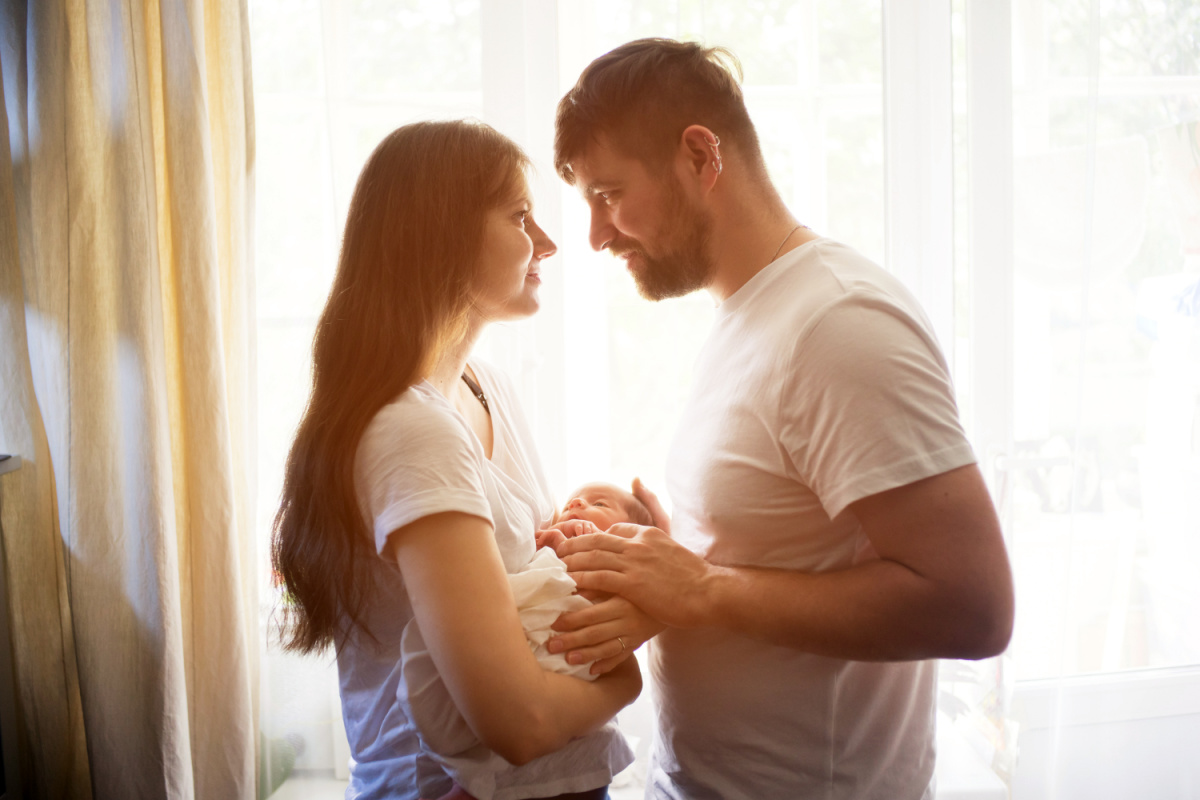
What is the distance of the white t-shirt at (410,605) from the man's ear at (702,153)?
0.57 meters

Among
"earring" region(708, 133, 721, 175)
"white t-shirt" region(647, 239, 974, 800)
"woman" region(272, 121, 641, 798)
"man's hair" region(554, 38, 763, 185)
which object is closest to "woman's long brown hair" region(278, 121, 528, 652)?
"woman" region(272, 121, 641, 798)

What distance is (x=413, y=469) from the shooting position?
868 millimetres

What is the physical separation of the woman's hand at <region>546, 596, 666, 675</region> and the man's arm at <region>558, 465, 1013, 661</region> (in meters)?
0.01

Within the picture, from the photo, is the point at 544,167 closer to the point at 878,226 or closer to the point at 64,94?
the point at 878,226

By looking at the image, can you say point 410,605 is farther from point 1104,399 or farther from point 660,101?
point 1104,399

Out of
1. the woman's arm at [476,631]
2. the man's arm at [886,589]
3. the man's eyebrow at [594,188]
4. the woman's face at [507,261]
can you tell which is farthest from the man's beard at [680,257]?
the woman's arm at [476,631]

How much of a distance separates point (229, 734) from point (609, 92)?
1.50 m

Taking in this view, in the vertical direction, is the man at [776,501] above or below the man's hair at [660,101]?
below

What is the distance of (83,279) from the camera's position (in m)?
1.46

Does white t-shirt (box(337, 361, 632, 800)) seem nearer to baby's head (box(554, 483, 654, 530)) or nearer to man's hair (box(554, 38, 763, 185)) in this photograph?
baby's head (box(554, 483, 654, 530))

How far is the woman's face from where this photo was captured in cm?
110

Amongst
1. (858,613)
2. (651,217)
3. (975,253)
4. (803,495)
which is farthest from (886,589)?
(975,253)

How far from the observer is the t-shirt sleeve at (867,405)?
845 mm

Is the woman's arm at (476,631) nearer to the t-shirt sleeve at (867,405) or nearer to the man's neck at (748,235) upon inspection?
the t-shirt sleeve at (867,405)
